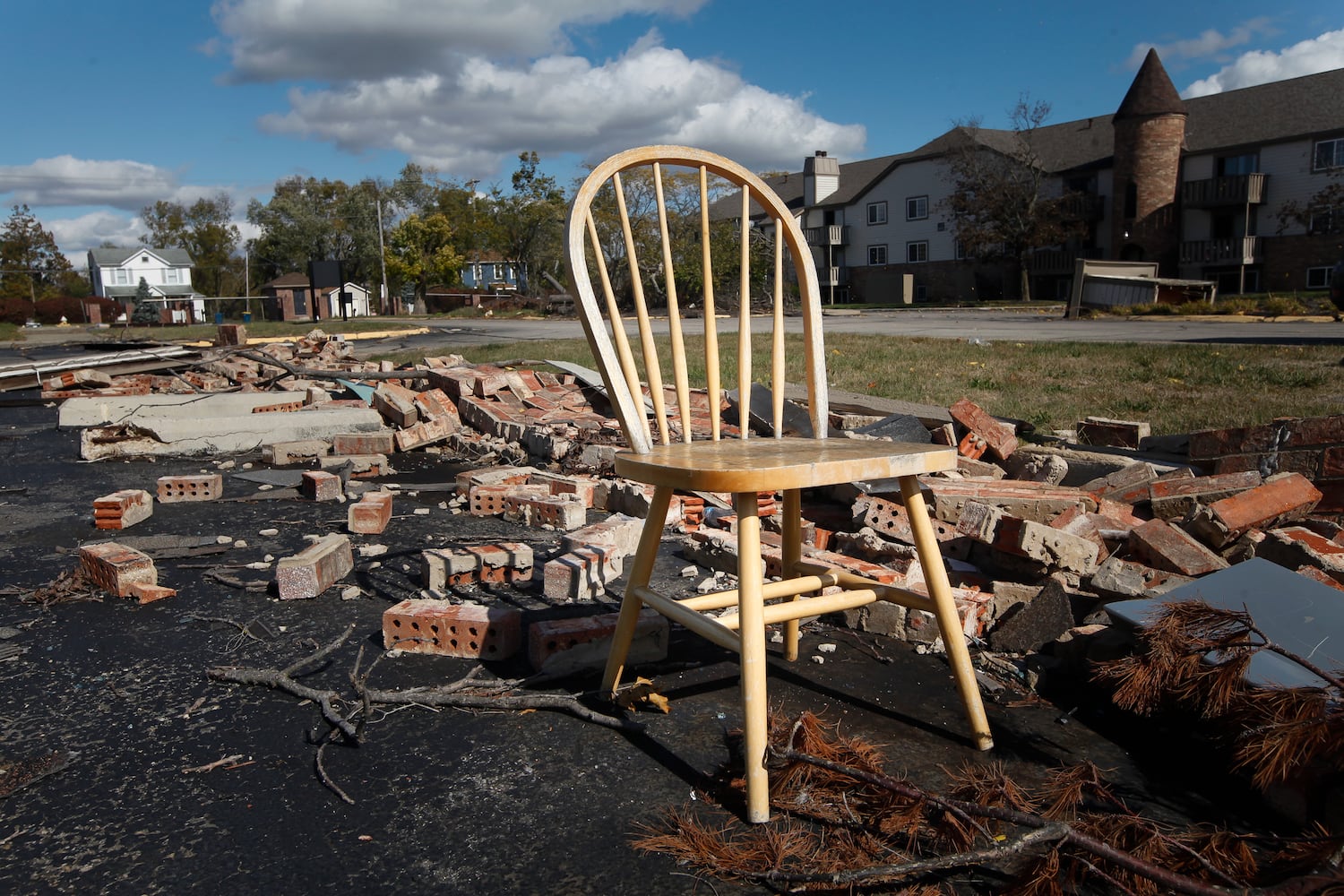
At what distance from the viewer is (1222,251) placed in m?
31.9

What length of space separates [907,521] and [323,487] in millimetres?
3259

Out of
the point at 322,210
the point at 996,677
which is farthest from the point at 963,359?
the point at 322,210

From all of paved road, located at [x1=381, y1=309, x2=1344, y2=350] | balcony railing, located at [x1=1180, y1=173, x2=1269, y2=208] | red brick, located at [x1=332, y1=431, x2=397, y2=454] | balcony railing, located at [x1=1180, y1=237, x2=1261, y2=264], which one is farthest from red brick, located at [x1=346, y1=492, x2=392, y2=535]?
balcony railing, located at [x1=1180, y1=173, x2=1269, y2=208]

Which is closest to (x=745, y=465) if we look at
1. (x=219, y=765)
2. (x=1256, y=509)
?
(x=219, y=765)

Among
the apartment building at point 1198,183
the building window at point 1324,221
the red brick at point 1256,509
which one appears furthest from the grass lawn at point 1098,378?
the apartment building at point 1198,183

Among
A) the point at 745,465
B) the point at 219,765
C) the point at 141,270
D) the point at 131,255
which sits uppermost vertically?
the point at 131,255

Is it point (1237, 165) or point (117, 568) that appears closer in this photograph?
point (117, 568)

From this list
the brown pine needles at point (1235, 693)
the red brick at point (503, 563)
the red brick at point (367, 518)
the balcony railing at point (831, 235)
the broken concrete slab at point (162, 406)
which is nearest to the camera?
the brown pine needles at point (1235, 693)

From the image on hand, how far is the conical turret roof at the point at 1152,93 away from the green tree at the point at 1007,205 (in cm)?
388

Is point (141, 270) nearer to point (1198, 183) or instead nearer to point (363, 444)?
point (1198, 183)

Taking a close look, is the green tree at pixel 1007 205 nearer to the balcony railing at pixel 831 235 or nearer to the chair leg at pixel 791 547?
the balcony railing at pixel 831 235

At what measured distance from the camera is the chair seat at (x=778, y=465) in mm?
1954

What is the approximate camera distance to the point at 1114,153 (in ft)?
111

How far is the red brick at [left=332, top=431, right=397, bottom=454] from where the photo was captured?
6.46m
